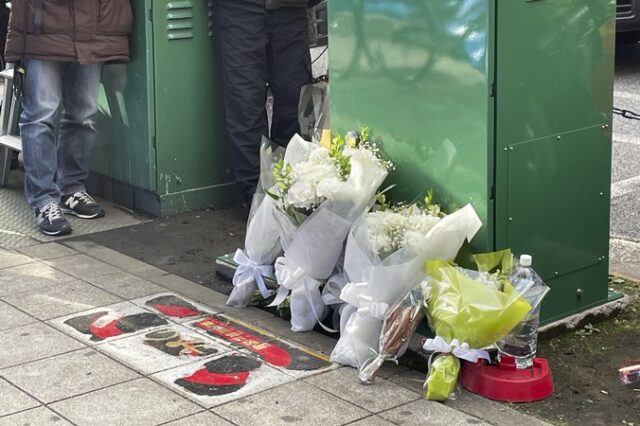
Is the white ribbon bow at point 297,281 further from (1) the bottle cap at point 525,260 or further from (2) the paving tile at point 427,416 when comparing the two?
(1) the bottle cap at point 525,260

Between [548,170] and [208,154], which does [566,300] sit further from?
[208,154]

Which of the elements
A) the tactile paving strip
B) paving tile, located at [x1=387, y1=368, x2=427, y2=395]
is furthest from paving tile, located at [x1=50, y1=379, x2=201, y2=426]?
the tactile paving strip

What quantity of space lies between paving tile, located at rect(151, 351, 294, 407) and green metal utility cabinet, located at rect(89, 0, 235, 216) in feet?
7.45

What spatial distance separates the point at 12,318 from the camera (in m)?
4.89

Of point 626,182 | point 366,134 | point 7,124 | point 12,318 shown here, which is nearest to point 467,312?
point 366,134

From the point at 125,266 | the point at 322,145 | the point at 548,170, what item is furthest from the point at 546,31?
the point at 125,266

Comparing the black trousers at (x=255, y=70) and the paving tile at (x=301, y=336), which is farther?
the black trousers at (x=255, y=70)

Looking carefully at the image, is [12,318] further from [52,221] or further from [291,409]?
[291,409]

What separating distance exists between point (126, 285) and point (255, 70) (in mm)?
1668

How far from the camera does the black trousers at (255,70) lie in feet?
20.8

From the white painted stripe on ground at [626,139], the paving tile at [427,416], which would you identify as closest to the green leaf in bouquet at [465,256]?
the paving tile at [427,416]

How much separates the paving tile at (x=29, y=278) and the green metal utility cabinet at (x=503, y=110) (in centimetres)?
166

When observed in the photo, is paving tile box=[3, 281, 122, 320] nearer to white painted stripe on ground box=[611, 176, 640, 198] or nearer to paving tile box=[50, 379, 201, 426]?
paving tile box=[50, 379, 201, 426]

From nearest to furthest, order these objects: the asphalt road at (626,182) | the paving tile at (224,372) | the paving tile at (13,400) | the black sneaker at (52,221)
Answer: the paving tile at (13,400) → the paving tile at (224,372) → the asphalt road at (626,182) → the black sneaker at (52,221)
